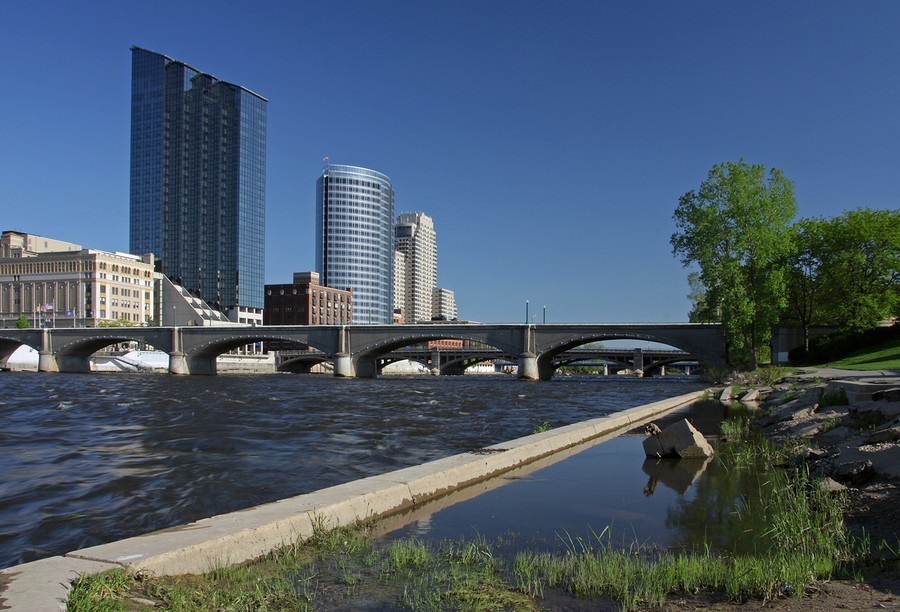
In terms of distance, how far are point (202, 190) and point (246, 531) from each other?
202 meters

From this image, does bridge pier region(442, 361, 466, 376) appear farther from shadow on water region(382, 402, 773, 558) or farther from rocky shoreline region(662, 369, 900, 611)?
shadow on water region(382, 402, 773, 558)

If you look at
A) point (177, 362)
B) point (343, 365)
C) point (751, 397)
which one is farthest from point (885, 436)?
point (177, 362)

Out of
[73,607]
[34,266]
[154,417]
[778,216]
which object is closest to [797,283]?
[778,216]

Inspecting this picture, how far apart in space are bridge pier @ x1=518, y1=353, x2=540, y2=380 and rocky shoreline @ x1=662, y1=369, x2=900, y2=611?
209 feet

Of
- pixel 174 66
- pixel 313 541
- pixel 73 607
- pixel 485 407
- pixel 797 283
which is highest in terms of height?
pixel 174 66

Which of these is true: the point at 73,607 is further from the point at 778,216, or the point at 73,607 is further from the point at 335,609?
the point at 778,216

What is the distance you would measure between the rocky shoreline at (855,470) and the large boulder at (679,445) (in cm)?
197

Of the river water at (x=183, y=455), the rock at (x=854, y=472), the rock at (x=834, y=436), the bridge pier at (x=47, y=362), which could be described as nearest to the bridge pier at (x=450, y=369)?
the bridge pier at (x=47, y=362)

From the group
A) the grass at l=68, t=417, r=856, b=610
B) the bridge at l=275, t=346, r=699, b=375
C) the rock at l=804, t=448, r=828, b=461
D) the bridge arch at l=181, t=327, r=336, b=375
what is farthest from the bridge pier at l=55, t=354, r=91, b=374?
the grass at l=68, t=417, r=856, b=610

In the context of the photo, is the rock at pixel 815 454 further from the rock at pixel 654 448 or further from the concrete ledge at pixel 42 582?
the concrete ledge at pixel 42 582

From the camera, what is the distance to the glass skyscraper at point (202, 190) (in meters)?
192

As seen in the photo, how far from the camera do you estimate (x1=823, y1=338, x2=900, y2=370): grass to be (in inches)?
1609

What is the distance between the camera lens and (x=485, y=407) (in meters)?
37.1

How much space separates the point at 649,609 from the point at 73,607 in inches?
165
